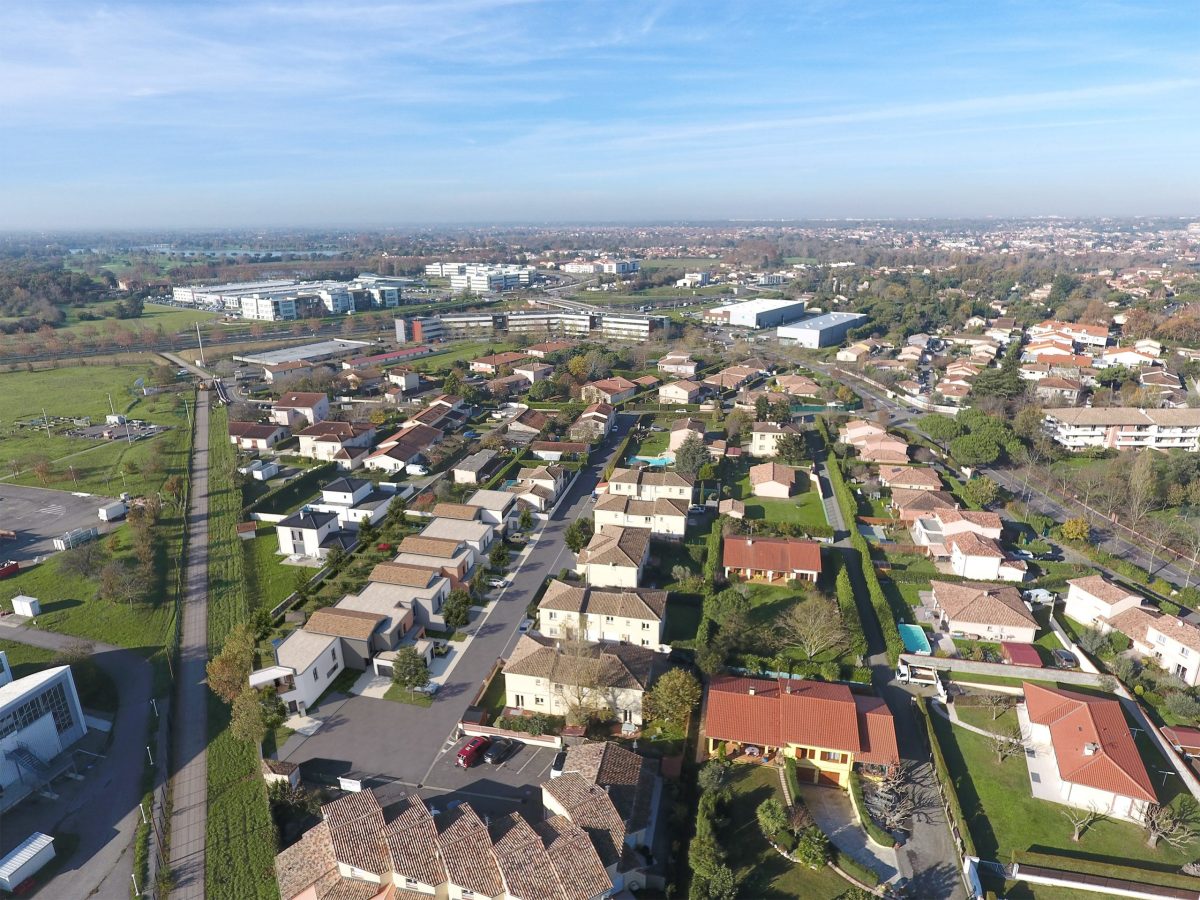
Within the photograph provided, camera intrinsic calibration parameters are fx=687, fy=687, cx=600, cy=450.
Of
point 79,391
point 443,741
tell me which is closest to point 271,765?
point 443,741

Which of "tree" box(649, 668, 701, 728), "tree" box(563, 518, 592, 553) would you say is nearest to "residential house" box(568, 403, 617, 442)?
"tree" box(563, 518, 592, 553)

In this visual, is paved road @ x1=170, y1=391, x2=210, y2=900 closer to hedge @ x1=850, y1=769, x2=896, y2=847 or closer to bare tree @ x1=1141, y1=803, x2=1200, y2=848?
hedge @ x1=850, y1=769, x2=896, y2=847

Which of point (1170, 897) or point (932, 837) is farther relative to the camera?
point (932, 837)

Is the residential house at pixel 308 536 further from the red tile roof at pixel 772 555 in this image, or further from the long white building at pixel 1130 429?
the long white building at pixel 1130 429

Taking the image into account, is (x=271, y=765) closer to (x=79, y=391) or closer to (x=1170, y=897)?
(x=1170, y=897)

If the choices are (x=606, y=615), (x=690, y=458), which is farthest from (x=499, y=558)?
(x=690, y=458)

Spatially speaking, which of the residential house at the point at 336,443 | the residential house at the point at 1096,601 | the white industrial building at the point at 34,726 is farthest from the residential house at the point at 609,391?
the white industrial building at the point at 34,726
